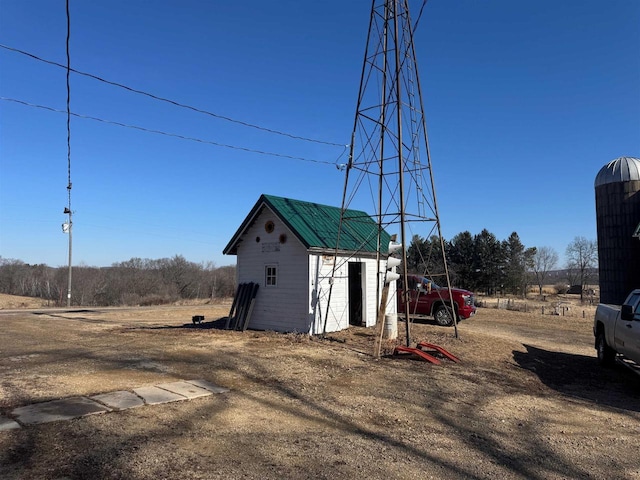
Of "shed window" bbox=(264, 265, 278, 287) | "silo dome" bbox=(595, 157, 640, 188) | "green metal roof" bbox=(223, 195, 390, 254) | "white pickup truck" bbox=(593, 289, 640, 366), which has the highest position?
"silo dome" bbox=(595, 157, 640, 188)

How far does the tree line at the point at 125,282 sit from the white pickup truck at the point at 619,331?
37.8 meters

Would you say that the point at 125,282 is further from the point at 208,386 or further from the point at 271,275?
the point at 208,386

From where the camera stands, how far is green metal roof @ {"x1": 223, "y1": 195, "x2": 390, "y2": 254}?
15.2 metres

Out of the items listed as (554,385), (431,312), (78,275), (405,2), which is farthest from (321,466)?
(78,275)

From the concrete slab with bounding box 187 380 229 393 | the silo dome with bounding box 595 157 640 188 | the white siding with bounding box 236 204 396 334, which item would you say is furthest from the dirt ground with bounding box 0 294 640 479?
the silo dome with bounding box 595 157 640 188

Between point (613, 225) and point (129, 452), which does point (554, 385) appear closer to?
point (129, 452)

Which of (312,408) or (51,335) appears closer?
(312,408)

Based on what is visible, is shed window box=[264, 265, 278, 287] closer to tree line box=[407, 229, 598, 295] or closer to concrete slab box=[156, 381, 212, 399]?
concrete slab box=[156, 381, 212, 399]

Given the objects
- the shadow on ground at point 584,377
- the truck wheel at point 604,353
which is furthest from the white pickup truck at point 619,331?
the shadow on ground at point 584,377

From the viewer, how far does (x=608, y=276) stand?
25.2 m

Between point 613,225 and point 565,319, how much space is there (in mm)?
6172

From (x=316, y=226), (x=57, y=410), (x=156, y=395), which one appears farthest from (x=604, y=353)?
(x=57, y=410)

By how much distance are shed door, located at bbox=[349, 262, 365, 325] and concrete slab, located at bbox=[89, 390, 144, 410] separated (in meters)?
11.0

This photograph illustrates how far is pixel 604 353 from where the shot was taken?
38.6 feet
